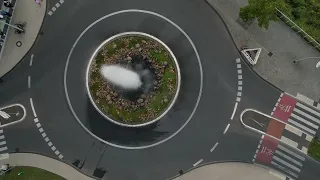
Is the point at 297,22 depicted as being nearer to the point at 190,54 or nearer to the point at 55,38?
the point at 190,54

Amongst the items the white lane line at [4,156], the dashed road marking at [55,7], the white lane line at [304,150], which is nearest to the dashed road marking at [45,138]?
the white lane line at [4,156]

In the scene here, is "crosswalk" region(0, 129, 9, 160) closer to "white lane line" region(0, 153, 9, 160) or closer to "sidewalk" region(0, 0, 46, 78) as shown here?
"white lane line" region(0, 153, 9, 160)

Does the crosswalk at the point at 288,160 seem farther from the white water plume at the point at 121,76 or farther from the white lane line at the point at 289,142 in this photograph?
the white water plume at the point at 121,76

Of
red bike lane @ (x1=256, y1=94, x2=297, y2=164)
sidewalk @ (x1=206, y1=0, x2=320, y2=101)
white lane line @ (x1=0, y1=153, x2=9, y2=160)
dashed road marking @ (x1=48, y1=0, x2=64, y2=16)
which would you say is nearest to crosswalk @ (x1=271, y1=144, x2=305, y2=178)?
red bike lane @ (x1=256, y1=94, x2=297, y2=164)

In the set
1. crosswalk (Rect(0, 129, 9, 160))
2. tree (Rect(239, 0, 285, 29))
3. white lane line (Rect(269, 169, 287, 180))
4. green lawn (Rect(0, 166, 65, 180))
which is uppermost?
tree (Rect(239, 0, 285, 29))

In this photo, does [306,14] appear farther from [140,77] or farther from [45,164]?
[45,164]

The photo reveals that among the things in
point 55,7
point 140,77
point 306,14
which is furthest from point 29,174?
point 306,14

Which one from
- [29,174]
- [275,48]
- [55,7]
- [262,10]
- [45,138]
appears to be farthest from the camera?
[275,48]
